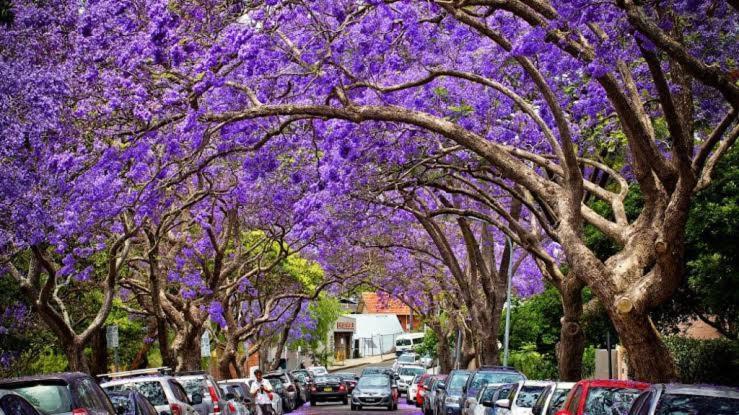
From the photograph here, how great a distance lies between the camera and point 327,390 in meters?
45.8

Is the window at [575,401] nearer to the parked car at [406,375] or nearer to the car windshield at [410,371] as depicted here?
the parked car at [406,375]

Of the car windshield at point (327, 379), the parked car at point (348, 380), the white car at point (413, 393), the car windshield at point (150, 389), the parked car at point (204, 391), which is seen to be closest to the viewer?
the car windshield at point (150, 389)

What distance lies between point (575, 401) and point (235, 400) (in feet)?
42.2

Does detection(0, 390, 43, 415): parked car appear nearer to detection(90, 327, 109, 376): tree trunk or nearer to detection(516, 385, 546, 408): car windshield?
detection(516, 385, 546, 408): car windshield

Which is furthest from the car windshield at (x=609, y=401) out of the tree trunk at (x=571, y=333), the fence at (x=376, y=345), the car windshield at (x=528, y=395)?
the fence at (x=376, y=345)

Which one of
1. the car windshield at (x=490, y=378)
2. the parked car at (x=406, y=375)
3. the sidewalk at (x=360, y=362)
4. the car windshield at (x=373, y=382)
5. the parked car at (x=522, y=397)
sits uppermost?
the sidewalk at (x=360, y=362)

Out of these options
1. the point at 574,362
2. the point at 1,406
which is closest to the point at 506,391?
the point at 574,362

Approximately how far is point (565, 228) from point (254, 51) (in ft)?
18.7

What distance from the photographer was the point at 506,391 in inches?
800

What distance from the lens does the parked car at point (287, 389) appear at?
126 feet

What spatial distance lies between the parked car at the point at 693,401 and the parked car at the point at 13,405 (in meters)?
5.77

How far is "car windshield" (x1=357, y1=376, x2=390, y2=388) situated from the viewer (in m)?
38.5

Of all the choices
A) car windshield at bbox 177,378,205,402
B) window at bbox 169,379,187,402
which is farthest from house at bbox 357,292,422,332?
window at bbox 169,379,187,402

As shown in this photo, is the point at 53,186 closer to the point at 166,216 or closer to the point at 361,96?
the point at 166,216
